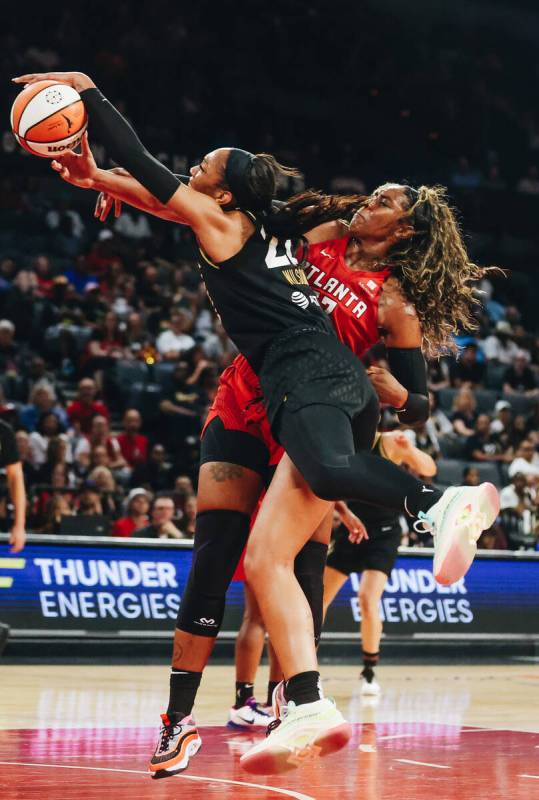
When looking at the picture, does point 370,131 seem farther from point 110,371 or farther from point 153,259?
point 110,371

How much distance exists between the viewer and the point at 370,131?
25422 mm

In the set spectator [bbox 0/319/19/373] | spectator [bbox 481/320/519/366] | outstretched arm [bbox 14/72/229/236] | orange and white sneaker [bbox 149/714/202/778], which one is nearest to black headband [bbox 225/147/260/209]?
outstretched arm [bbox 14/72/229/236]

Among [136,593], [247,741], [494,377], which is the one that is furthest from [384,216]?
[494,377]

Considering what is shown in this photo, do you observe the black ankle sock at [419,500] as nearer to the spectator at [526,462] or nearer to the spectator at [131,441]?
the spectator at [131,441]

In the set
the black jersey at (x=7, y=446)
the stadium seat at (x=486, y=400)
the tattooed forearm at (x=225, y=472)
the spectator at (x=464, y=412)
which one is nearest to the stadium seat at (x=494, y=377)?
the stadium seat at (x=486, y=400)

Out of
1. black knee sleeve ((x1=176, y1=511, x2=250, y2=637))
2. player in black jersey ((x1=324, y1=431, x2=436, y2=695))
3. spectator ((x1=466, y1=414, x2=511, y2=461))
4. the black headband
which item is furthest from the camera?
spectator ((x1=466, y1=414, x2=511, y2=461))

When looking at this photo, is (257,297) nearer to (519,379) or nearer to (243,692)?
(243,692)

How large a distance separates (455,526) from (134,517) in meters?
8.24

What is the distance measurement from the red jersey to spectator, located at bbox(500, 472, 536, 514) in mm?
9645

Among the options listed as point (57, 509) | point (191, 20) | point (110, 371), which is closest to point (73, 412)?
point (110, 371)

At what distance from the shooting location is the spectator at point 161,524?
1202cm

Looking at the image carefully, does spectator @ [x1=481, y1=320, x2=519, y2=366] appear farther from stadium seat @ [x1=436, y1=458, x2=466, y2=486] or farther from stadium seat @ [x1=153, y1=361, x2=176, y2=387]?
stadium seat @ [x1=153, y1=361, x2=176, y2=387]

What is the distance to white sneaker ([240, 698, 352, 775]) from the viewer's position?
4305 millimetres

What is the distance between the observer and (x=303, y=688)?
4504 mm
